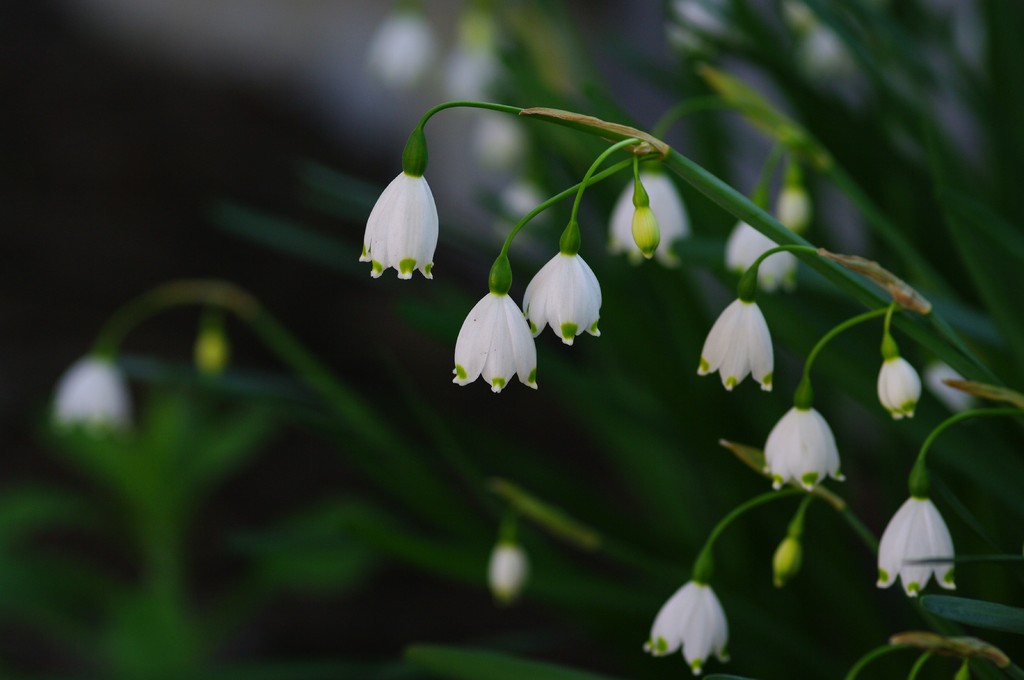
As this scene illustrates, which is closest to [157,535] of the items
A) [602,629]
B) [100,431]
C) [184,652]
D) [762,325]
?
[184,652]

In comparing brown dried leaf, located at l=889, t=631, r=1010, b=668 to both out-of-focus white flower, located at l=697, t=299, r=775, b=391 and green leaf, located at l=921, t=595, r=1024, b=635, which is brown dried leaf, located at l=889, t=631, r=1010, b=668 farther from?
out-of-focus white flower, located at l=697, t=299, r=775, b=391

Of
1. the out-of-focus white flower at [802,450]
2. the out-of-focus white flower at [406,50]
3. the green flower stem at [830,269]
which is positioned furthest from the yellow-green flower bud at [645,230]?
the out-of-focus white flower at [406,50]

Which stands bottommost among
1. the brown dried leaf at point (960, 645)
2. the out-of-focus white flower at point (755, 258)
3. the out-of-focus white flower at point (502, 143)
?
the brown dried leaf at point (960, 645)

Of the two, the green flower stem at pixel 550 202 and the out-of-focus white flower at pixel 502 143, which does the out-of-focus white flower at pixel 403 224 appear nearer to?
the green flower stem at pixel 550 202

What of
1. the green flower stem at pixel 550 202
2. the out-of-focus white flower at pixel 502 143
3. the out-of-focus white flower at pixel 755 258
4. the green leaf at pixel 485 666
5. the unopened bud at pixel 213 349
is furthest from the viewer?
the out-of-focus white flower at pixel 502 143

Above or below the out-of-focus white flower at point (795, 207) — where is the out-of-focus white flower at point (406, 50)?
above

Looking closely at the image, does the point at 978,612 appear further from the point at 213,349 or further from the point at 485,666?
the point at 213,349
